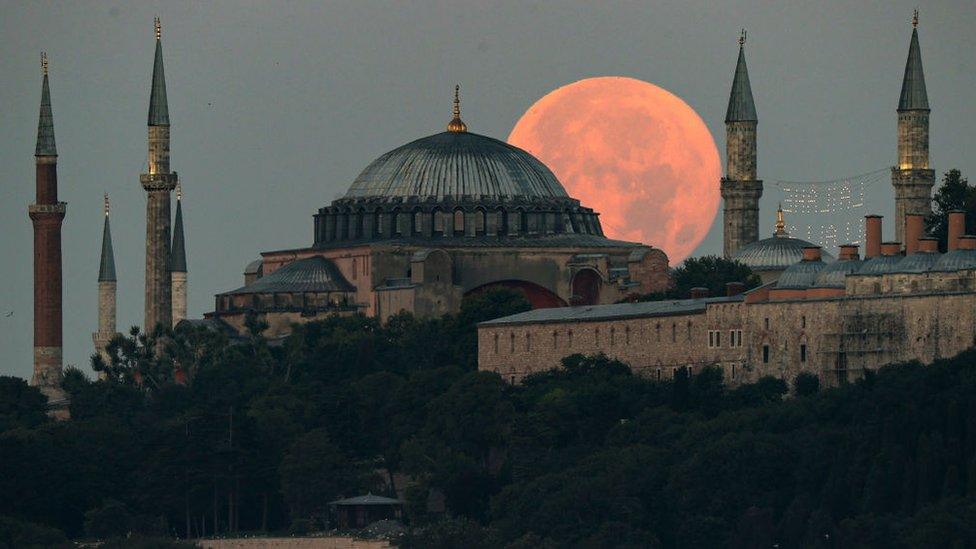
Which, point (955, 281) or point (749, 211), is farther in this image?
point (749, 211)

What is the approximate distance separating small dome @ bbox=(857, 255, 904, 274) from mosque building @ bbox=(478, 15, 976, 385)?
5 centimetres

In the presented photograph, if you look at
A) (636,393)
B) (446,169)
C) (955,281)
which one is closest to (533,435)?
(636,393)

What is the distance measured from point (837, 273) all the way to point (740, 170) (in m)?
27.5

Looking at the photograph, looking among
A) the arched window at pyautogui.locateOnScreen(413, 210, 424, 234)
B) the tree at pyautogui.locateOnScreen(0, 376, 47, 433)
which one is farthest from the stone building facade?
the arched window at pyautogui.locateOnScreen(413, 210, 424, 234)

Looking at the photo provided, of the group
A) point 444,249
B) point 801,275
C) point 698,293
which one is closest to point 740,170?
point 444,249

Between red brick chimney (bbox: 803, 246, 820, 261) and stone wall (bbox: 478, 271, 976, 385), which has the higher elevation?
red brick chimney (bbox: 803, 246, 820, 261)

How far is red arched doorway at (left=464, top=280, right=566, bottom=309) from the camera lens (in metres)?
150

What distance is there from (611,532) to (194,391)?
2856cm

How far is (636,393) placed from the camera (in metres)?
131

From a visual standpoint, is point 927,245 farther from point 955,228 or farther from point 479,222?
point 479,222

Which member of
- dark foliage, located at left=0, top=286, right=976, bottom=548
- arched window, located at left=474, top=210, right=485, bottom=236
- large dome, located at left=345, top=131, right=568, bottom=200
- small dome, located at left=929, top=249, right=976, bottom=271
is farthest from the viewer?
large dome, located at left=345, top=131, right=568, bottom=200

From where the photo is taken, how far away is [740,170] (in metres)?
Result: 157

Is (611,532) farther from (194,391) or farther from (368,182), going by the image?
(368,182)

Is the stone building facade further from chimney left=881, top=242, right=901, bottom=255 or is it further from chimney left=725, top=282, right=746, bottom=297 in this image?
chimney left=725, top=282, right=746, bottom=297
